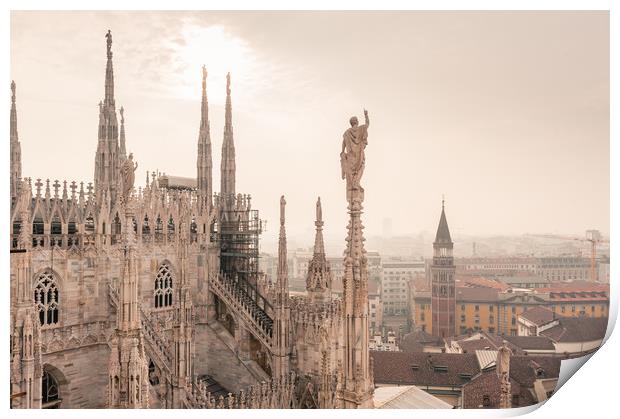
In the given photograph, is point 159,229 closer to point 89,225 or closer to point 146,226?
point 146,226

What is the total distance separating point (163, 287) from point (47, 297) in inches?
99.2

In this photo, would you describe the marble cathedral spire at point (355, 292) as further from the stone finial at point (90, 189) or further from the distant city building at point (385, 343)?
the distant city building at point (385, 343)

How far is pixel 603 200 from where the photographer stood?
581 centimetres

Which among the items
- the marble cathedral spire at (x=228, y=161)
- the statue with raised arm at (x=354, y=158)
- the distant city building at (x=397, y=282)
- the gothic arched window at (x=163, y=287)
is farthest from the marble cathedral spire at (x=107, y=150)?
the statue with raised arm at (x=354, y=158)

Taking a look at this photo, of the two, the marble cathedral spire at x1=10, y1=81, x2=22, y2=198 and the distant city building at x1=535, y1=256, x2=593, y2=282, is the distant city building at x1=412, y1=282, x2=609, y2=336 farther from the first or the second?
the marble cathedral spire at x1=10, y1=81, x2=22, y2=198

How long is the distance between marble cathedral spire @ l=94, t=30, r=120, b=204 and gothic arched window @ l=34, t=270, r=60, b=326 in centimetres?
169

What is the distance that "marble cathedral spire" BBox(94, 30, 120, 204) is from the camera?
9.10 m

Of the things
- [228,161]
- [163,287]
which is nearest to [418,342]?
[163,287]

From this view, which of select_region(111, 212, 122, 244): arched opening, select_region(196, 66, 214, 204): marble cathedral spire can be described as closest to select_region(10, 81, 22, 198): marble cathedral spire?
select_region(111, 212, 122, 244): arched opening

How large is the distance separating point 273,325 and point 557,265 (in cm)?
521

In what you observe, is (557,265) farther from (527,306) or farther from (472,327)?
(472,327)

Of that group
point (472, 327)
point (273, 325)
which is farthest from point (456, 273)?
point (273, 325)

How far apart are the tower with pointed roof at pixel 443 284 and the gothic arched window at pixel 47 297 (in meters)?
6.61

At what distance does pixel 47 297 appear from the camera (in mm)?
8273
